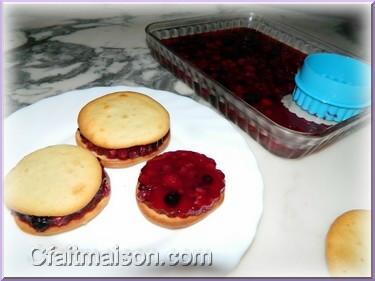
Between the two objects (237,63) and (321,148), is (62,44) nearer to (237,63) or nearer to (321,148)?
(237,63)

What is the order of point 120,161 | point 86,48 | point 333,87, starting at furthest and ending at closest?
point 86,48 → point 333,87 → point 120,161

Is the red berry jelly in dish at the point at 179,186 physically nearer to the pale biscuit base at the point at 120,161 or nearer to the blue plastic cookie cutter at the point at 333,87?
the pale biscuit base at the point at 120,161

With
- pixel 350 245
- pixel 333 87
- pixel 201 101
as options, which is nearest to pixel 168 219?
pixel 350 245

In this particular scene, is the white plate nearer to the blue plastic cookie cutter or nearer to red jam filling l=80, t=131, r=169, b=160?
red jam filling l=80, t=131, r=169, b=160

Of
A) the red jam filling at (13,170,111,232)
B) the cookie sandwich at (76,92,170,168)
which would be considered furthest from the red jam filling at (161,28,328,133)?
the red jam filling at (13,170,111,232)

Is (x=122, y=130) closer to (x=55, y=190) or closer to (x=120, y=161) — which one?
(x=120, y=161)

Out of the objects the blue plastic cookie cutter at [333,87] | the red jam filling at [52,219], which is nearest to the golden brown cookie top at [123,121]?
the red jam filling at [52,219]
